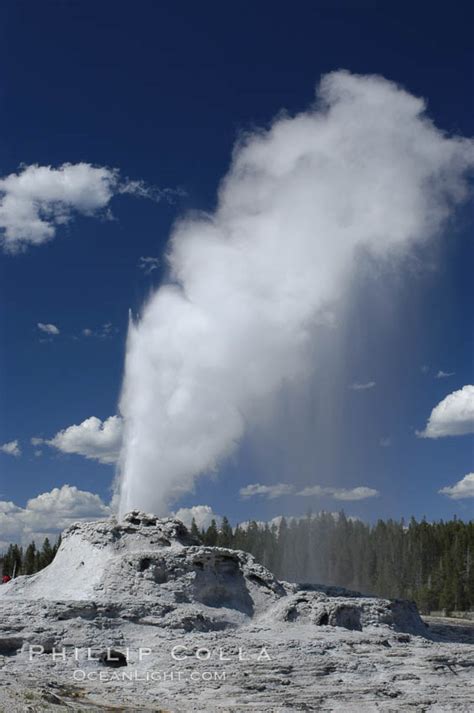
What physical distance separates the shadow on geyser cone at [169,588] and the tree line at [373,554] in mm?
50149

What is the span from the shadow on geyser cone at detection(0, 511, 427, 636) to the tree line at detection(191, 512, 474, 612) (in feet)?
165

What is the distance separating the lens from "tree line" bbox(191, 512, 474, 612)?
77000 millimetres

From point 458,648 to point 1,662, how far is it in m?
15.7

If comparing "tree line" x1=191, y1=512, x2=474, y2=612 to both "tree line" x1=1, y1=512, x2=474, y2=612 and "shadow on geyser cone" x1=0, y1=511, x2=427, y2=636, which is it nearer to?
"tree line" x1=1, y1=512, x2=474, y2=612

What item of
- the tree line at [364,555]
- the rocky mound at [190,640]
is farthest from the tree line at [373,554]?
the rocky mound at [190,640]

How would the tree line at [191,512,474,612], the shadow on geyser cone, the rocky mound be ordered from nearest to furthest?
the rocky mound, the shadow on geyser cone, the tree line at [191,512,474,612]

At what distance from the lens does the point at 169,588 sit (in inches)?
1032

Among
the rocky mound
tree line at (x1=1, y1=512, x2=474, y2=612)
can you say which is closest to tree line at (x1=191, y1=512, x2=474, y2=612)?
tree line at (x1=1, y1=512, x2=474, y2=612)

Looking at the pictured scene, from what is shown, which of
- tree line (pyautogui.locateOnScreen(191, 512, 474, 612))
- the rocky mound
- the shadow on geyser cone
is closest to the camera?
the rocky mound

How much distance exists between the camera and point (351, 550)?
95.6m

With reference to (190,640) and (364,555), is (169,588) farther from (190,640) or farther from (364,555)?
(364,555)

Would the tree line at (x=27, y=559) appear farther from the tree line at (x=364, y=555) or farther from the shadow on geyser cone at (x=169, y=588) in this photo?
the shadow on geyser cone at (x=169, y=588)

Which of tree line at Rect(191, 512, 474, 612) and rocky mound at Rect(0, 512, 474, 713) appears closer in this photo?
rocky mound at Rect(0, 512, 474, 713)

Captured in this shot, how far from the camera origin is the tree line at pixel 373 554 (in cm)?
7700
